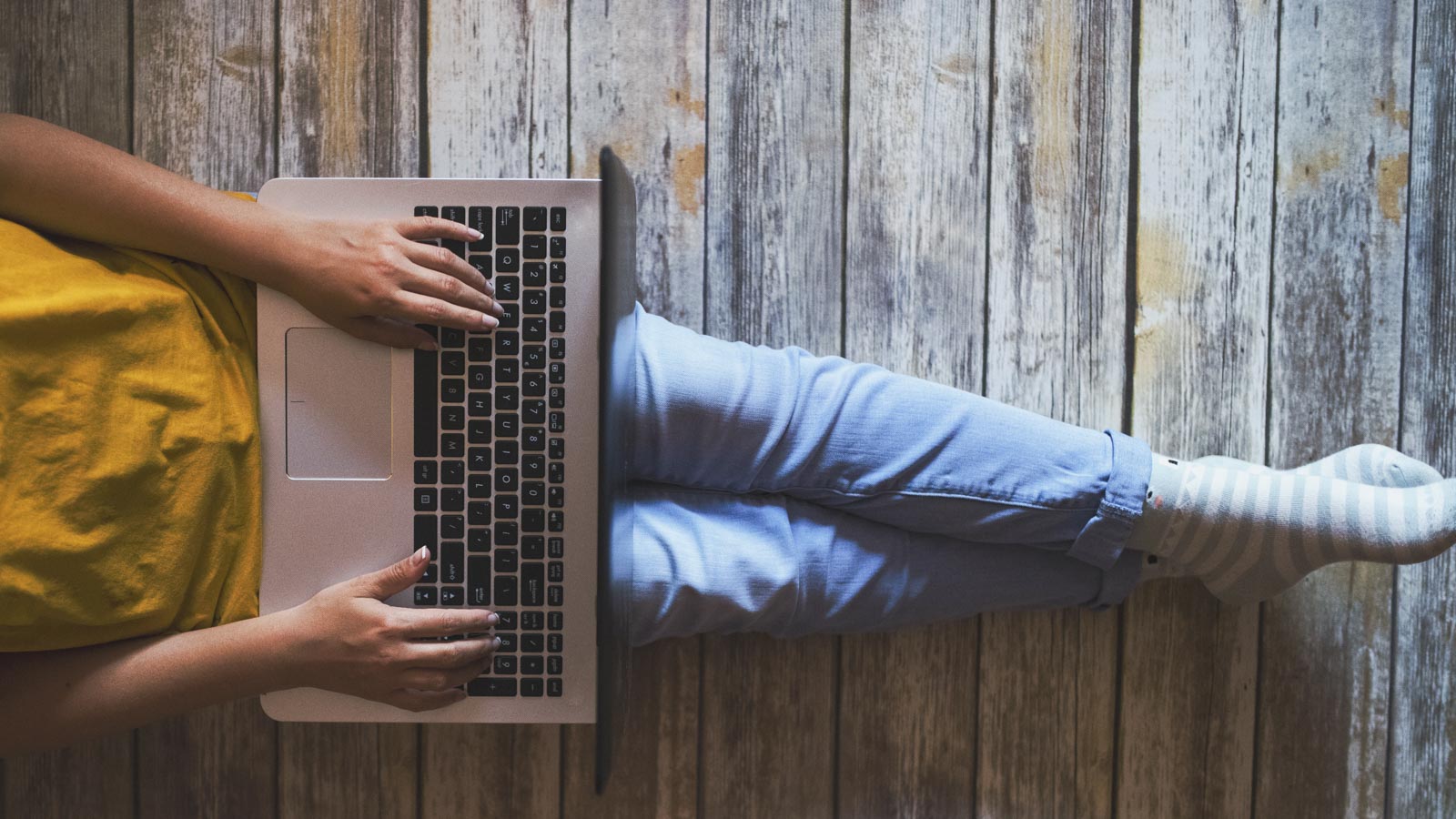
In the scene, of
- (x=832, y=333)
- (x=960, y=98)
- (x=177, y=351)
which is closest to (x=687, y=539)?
(x=832, y=333)

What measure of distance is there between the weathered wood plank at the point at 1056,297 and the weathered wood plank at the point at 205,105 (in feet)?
2.70

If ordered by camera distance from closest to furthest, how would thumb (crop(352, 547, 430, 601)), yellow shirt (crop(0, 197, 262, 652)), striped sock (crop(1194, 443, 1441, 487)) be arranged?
1. yellow shirt (crop(0, 197, 262, 652))
2. thumb (crop(352, 547, 430, 601))
3. striped sock (crop(1194, 443, 1441, 487))

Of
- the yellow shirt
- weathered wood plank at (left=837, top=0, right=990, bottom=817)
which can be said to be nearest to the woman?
the yellow shirt

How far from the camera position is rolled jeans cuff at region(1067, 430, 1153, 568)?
2.68 ft

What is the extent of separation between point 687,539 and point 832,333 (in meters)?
0.30

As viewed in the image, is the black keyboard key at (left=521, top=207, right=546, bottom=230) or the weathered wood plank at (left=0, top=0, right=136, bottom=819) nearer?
the black keyboard key at (left=521, top=207, right=546, bottom=230)

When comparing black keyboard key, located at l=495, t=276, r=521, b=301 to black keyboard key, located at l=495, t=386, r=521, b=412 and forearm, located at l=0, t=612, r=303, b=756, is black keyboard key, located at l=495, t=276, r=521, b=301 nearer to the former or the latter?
black keyboard key, located at l=495, t=386, r=521, b=412

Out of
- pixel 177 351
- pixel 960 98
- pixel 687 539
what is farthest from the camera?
pixel 960 98

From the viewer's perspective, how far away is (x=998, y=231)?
962 millimetres

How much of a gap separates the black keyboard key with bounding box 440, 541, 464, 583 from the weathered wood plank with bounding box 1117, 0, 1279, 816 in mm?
719

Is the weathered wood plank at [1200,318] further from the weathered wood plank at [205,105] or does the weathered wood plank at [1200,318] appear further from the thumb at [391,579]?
the weathered wood plank at [205,105]

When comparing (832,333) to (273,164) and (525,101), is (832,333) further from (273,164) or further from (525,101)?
(273,164)

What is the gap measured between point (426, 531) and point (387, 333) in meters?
0.18

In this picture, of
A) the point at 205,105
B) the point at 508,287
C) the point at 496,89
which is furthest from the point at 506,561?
the point at 205,105
